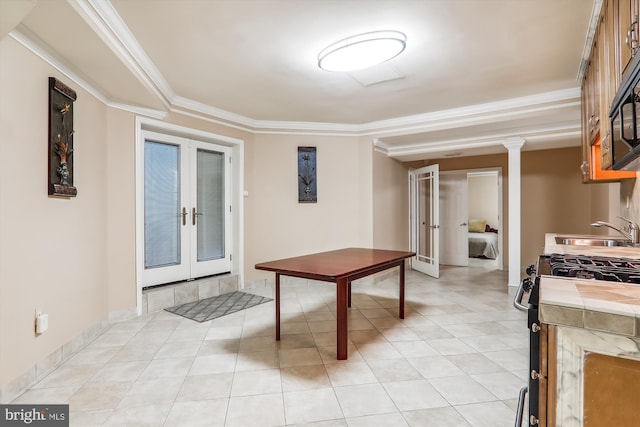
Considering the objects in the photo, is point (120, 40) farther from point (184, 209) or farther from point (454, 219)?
point (454, 219)

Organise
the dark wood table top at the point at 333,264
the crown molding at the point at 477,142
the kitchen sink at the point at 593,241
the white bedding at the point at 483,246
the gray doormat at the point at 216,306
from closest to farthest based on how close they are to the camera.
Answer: the dark wood table top at the point at 333,264, the kitchen sink at the point at 593,241, the gray doormat at the point at 216,306, the crown molding at the point at 477,142, the white bedding at the point at 483,246

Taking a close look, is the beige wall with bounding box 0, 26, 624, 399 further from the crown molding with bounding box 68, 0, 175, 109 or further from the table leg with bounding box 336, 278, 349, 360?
the table leg with bounding box 336, 278, 349, 360

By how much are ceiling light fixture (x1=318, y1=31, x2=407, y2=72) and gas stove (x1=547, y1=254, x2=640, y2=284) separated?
1773 mm

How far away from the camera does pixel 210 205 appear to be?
14.9ft

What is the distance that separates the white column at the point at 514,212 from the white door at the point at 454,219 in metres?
2.16

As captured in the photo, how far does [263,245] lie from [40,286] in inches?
111

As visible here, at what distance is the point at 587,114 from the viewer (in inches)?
109

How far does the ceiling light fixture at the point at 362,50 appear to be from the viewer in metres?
2.38

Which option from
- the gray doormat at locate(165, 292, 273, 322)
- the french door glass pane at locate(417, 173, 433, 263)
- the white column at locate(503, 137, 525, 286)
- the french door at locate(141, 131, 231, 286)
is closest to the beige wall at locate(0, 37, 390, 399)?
the french door at locate(141, 131, 231, 286)

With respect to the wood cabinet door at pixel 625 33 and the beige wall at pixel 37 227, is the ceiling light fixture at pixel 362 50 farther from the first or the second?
the beige wall at pixel 37 227

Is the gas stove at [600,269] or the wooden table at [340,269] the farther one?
the wooden table at [340,269]

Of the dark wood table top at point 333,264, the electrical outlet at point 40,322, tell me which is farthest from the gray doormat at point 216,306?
the electrical outlet at point 40,322

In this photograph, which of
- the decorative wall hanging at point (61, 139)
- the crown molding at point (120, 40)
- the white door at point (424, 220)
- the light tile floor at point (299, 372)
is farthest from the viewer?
the white door at point (424, 220)

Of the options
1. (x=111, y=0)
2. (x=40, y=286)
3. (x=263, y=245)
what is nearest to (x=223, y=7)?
(x=111, y=0)
